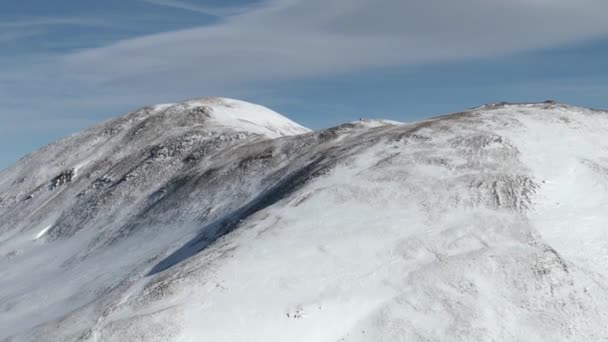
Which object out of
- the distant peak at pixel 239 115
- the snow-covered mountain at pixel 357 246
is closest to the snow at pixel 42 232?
the snow-covered mountain at pixel 357 246

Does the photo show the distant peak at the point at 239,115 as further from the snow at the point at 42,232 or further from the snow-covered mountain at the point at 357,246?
the snow at the point at 42,232

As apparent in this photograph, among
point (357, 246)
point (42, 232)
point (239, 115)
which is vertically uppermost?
point (357, 246)

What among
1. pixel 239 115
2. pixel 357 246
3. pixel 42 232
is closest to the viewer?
pixel 357 246

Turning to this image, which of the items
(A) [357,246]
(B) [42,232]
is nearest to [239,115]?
(B) [42,232]

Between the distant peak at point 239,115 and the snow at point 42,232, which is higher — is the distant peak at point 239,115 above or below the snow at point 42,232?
above

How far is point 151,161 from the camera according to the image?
2293 inches

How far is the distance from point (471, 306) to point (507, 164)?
1111 centimetres

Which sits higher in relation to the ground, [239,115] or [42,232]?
[239,115]

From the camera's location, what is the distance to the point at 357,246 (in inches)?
1052

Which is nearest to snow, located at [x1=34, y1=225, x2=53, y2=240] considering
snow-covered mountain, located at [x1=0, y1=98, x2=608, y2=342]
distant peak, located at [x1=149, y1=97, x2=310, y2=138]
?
snow-covered mountain, located at [x1=0, y1=98, x2=608, y2=342]

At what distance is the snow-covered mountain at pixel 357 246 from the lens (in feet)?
75.1

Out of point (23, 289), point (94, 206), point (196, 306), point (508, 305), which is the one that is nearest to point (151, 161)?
point (94, 206)

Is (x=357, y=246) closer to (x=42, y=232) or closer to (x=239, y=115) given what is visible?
(x=42, y=232)

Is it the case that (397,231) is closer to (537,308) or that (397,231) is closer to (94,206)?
(537,308)
